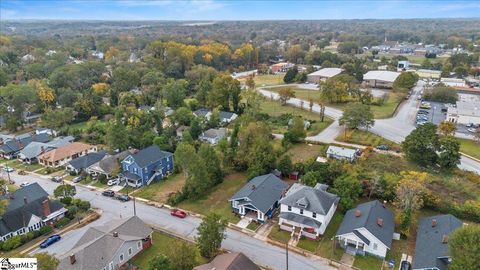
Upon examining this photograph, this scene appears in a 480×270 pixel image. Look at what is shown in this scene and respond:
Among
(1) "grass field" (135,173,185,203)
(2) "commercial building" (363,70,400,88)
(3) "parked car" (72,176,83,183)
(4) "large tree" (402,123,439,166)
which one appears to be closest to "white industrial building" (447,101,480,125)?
(4) "large tree" (402,123,439,166)

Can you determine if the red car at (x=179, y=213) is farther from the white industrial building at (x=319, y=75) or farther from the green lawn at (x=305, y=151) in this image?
the white industrial building at (x=319, y=75)

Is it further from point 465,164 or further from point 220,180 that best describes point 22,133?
point 465,164

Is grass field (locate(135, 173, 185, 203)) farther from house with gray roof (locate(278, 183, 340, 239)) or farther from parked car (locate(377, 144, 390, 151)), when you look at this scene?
parked car (locate(377, 144, 390, 151))

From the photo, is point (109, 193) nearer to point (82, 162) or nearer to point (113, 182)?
point (113, 182)

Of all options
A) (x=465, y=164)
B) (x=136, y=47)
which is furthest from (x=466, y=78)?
(x=136, y=47)

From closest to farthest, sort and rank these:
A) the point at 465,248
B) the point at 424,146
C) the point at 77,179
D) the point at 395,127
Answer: the point at 465,248 < the point at 424,146 < the point at 77,179 < the point at 395,127

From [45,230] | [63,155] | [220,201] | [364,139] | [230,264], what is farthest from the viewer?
[364,139]

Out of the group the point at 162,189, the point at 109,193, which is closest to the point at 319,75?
the point at 162,189
